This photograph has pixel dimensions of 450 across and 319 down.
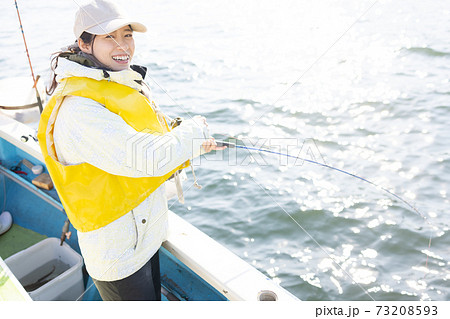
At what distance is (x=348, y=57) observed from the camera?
9078 mm

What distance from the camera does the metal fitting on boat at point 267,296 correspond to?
2.16m

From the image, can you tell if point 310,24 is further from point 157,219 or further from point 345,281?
point 157,219

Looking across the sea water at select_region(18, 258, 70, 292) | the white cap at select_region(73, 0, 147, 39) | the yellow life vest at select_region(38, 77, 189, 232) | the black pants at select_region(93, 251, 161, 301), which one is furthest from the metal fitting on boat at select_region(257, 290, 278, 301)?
the sea water at select_region(18, 258, 70, 292)

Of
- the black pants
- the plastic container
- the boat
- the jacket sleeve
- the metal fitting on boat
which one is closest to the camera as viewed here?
the jacket sleeve

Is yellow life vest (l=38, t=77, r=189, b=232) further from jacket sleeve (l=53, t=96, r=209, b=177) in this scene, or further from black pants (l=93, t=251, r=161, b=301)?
black pants (l=93, t=251, r=161, b=301)

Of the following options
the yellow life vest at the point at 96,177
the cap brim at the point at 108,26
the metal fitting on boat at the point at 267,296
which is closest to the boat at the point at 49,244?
the metal fitting on boat at the point at 267,296

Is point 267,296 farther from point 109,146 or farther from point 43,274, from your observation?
point 43,274

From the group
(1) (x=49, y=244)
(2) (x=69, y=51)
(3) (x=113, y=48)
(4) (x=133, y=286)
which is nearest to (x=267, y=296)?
(4) (x=133, y=286)

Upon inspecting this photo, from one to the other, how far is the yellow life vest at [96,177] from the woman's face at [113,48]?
0.10 m

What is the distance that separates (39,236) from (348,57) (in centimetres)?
784

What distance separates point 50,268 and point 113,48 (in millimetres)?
2287

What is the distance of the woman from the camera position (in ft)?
5.40

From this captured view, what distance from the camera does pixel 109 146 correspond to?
5.31 ft
